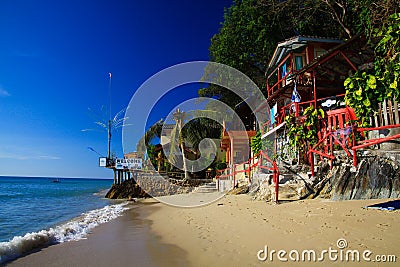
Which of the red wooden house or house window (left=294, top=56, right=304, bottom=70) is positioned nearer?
the red wooden house

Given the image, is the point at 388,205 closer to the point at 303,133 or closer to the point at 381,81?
the point at 381,81

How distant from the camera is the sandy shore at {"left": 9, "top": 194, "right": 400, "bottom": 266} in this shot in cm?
350

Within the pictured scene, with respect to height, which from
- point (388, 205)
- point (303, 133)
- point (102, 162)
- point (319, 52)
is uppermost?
point (319, 52)

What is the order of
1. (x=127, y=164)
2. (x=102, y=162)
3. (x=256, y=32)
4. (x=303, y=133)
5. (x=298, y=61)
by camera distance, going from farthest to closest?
(x=127, y=164) < (x=102, y=162) < (x=256, y=32) < (x=298, y=61) < (x=303, y=133)

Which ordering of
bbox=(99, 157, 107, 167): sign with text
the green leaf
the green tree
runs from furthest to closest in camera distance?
bbox=(99, 157, 107, 167): sign with text → the green tree → the green leaf

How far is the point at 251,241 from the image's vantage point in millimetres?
4234

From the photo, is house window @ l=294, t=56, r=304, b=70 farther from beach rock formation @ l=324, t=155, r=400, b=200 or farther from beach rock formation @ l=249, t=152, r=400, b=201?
beach rock formation @ l=324, t=155, r=400, b=200

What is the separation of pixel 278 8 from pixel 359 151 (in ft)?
43.0

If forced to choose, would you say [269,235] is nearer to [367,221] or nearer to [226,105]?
[367,221]

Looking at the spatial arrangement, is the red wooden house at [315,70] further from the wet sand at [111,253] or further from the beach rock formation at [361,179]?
the wet sand at [111,253]

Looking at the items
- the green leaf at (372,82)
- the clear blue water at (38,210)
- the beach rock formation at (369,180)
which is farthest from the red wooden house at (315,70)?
the clear blue water at (38,210)

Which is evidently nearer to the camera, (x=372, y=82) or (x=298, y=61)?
(x=372, y=82)

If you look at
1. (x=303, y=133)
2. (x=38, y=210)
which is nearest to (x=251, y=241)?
(x=303, y=133)

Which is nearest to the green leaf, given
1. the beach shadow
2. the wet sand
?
the beach shadow
